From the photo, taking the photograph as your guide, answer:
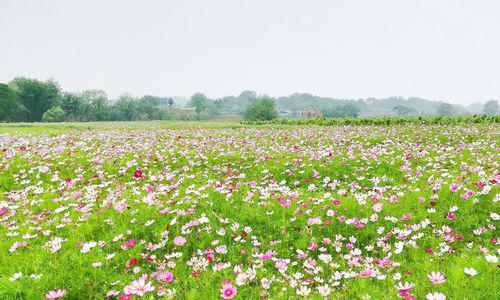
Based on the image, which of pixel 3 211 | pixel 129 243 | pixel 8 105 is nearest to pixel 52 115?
pixel 8 105

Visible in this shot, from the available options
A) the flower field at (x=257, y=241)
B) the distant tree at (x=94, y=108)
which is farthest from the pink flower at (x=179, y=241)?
the distant tree at (x=94, y=108)

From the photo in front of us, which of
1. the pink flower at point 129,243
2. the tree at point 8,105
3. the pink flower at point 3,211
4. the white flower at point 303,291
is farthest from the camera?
the tree at point 8,105

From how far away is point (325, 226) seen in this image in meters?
5.42

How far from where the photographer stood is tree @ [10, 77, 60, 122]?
8188cm

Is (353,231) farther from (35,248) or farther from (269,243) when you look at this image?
(35,248)

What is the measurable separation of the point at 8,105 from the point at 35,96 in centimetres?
1458

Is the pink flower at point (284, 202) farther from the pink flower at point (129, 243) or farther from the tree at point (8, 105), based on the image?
the tree at point (8, 105)

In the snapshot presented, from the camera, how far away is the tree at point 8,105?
227 ft

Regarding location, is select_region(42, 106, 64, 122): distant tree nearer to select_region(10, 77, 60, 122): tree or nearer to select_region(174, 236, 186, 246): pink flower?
select_region(10, 77, 60, 122): tree

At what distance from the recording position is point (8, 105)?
70.3 meters

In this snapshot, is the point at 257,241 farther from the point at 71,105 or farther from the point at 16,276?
the point at 71,105

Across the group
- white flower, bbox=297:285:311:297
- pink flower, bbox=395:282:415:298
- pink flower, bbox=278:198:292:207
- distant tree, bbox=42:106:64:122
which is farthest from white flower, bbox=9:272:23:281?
distant tree, bbox=42:106:64:122

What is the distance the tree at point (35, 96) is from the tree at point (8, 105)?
26.9 feet

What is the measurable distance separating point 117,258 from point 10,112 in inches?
3320
